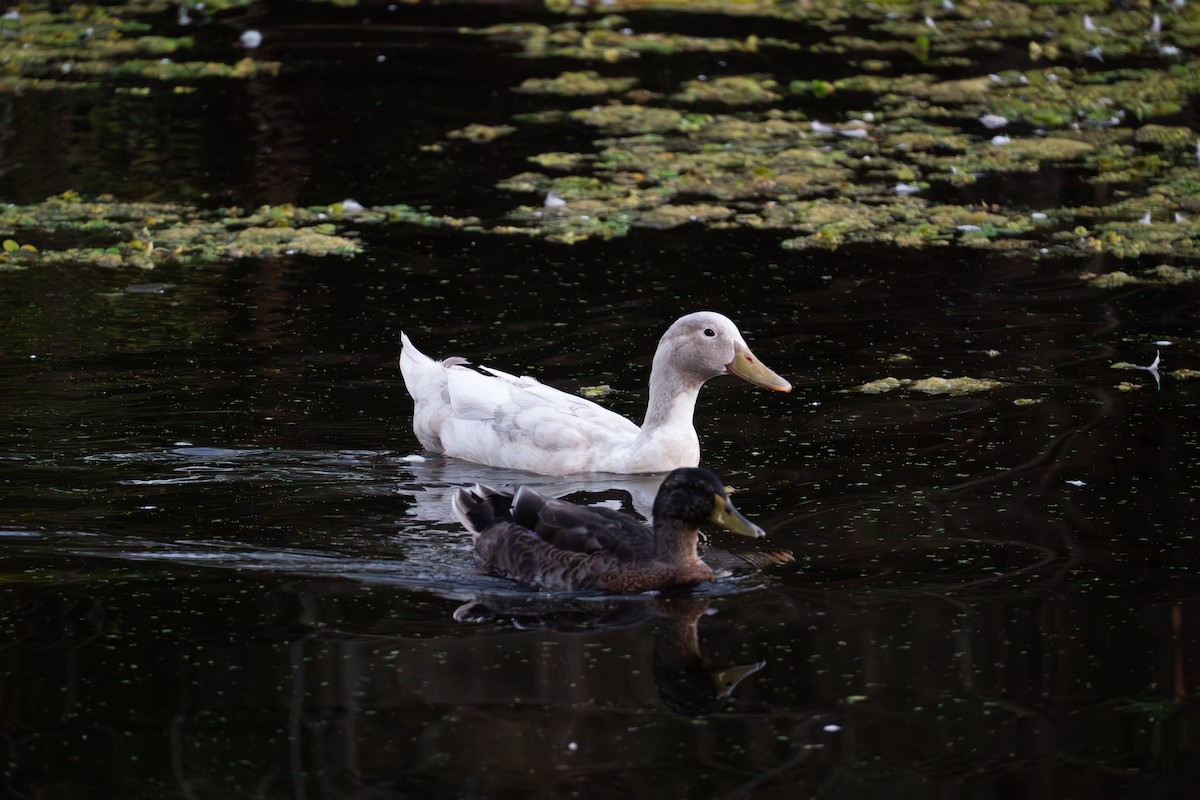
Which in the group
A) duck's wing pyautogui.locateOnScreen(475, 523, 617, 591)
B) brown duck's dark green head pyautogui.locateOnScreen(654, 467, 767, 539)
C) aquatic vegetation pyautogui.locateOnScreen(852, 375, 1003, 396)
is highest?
brown duck's dark green head pyautogui.locateOnScreen(654, 467, 767, 539)

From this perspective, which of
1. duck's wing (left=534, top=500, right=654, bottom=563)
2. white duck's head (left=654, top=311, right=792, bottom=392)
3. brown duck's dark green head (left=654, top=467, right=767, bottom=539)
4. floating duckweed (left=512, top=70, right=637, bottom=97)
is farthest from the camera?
floating duckweed (left=512, top=70, right=637, bottom=97)

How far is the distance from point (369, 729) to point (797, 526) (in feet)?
7.81

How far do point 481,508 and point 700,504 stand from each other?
3.32 feet

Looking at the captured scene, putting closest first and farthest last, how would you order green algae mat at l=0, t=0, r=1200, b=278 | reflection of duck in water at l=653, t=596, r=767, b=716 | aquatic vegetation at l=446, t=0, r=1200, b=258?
reflection of duck in water at l=653, t=596, r=767, b=716, green algae mat at l=0, t=0, r=1200, b=278, aquatic vegetation at l=446, t=0, r=1200, b=258

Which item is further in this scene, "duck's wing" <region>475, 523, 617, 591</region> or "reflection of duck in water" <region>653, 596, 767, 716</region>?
"duck's wing" <region>475, 523, 617, 591</region>

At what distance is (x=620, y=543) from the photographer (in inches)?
255

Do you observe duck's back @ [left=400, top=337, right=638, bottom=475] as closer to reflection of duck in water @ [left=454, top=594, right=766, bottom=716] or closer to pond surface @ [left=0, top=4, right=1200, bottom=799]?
pond surface @ [left=0, top=4, right=1200, bottom=799]

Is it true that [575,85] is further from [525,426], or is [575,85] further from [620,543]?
[620,543]

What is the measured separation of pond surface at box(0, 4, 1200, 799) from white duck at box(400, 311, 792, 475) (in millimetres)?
150

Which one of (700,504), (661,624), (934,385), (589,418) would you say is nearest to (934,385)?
(934,385)

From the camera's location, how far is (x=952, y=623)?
6.11 m

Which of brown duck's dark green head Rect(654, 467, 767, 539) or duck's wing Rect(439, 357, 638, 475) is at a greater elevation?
brown duck's dark green head Rect(654, 467, 767, 539)

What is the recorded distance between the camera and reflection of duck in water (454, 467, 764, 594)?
639cm

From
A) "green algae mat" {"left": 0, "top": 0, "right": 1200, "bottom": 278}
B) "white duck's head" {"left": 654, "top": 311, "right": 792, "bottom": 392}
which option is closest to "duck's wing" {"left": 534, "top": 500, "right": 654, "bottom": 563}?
"white duck's head" {"left": 654, "top": 311, "right": 792, "bottom": 392}
